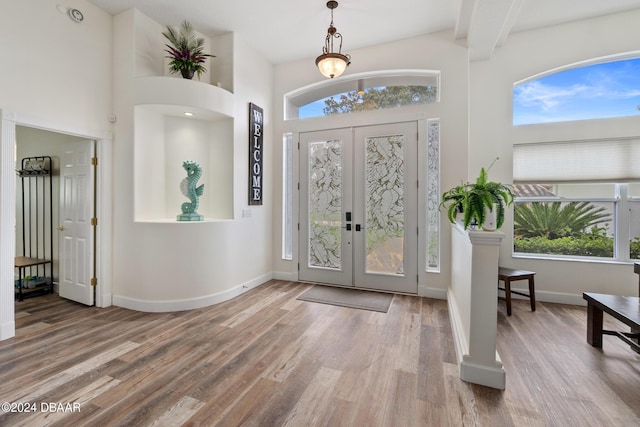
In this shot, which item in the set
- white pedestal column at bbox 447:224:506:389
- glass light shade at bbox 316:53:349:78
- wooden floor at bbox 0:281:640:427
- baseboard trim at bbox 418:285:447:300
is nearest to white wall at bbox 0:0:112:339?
wooden floor at bbox 0:281:640:427

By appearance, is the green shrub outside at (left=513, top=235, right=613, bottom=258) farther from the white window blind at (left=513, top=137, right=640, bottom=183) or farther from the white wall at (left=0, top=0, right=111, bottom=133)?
the white wall at (left=0, top=0, right=111, bottom=133)

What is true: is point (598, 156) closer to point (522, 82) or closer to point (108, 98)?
point (522, 82)

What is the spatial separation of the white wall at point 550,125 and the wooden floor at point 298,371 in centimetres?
66

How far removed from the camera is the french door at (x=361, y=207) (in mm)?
4148

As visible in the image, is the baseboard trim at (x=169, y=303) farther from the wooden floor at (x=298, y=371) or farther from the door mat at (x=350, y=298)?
the door mat at (x=350, y=298)

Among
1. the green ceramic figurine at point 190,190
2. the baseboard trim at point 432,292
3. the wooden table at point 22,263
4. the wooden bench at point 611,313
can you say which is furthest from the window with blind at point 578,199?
the wooden table at point 22,263

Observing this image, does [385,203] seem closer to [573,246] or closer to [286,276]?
[286,276]

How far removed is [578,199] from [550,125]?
1.08 meters

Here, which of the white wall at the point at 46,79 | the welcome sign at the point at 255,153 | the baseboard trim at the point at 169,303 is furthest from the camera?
the welcome sign at the point at 255,153

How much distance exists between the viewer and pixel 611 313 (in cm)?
235

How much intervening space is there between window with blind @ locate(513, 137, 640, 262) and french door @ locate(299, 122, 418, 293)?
159cm

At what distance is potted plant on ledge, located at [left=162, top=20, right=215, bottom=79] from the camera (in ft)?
11.7

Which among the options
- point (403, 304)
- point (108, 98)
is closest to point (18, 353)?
point (108, 98)

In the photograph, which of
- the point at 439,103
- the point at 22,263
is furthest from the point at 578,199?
the point at 22,263
